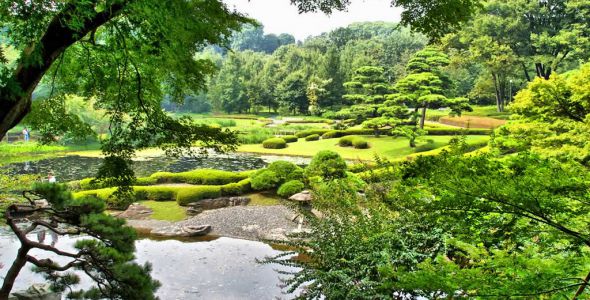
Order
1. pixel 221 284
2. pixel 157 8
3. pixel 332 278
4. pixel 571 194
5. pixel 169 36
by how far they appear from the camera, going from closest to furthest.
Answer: pixel 571 194
pixel 157 8
pixel 169 36
pixel 332 278
pixel 221 284

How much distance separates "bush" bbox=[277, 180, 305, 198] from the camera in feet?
41.8

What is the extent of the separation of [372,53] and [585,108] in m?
38.3

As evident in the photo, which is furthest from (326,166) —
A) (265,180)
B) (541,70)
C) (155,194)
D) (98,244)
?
(541,70)

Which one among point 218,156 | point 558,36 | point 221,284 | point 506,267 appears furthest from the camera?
point 558,36

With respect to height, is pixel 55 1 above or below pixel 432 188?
above

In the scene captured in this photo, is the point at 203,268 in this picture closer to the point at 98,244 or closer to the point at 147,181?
the point at 98,244

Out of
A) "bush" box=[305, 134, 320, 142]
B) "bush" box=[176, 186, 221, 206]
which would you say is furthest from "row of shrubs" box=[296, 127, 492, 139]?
"bush" box=[176, 186, 221, 206]

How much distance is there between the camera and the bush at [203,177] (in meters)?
14.2

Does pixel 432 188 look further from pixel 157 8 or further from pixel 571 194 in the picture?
pixel 157 8

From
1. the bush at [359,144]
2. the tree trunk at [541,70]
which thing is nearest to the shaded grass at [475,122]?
the tree trunk at [541,70]

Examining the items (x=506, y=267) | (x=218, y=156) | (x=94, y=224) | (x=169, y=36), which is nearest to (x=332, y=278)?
(x=506, y=267)

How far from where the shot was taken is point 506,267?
2398mm

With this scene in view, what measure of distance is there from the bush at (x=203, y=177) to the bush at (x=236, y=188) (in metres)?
0.86

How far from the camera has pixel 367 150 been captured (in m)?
21.1
